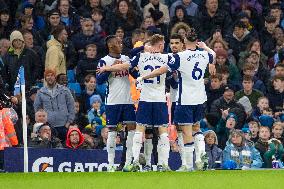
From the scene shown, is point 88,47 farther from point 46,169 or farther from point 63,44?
point 46,169

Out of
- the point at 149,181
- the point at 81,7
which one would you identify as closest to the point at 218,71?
the point at 81,7

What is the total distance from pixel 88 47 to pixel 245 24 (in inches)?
158

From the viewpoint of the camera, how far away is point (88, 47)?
3262cm

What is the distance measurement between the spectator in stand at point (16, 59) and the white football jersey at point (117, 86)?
231 inches

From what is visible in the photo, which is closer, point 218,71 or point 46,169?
point 46,169

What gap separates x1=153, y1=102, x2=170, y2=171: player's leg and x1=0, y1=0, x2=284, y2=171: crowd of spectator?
2705 mm

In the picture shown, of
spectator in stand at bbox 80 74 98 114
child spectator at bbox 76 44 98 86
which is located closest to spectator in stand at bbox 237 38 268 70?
child spectator at bbox 76 44 98 86

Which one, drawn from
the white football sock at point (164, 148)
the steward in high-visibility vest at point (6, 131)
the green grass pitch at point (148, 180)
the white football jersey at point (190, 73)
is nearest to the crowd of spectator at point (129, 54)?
the steward in high-visibility vest at point (6, 131)

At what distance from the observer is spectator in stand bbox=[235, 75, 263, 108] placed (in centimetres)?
3166

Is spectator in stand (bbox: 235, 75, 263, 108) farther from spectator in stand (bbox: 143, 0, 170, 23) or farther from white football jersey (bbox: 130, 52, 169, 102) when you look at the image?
white football jersey (bbox: 130, 52, 169, 102)

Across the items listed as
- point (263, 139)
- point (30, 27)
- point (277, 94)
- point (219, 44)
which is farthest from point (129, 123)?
point (219, 44)

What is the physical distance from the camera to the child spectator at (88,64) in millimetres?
32438

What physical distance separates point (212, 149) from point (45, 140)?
10.6 feet

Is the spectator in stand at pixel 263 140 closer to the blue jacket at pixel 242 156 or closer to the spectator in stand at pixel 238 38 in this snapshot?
the blue jacket at pixel 242 156
